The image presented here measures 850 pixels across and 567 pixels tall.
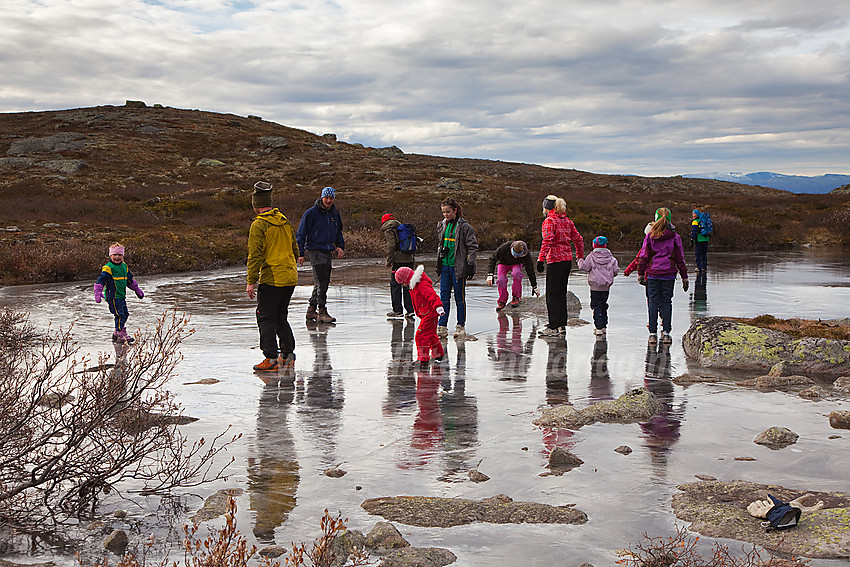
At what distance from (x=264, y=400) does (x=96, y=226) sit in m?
29.8

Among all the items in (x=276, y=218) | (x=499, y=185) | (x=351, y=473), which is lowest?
(x=351, y=473)

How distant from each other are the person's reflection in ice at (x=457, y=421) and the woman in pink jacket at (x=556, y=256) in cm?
283

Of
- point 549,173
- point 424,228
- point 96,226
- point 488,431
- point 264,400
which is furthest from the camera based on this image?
point 549,173

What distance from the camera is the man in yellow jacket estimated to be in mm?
9055

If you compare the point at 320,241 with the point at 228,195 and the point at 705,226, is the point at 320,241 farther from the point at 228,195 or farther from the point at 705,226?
the point at 228,195

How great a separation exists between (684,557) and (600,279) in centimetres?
814

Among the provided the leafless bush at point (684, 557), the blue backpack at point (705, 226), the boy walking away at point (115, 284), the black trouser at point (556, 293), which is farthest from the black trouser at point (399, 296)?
the blue backpack at point (705, 226)

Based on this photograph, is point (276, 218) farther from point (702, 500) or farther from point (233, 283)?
point (233, 283)

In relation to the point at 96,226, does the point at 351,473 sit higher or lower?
lower

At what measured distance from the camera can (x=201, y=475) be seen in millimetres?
5430

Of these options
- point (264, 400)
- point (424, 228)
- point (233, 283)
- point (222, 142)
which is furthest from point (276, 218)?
point (222, 142)

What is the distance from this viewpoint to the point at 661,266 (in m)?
11.3

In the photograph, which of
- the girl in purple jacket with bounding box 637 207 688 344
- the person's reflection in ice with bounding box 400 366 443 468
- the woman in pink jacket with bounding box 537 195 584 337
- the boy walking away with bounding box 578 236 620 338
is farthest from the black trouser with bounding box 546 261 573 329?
the person's reflection in ice with bounding box 400 366 443 468

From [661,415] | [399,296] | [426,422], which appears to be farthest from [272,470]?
[399,296]
